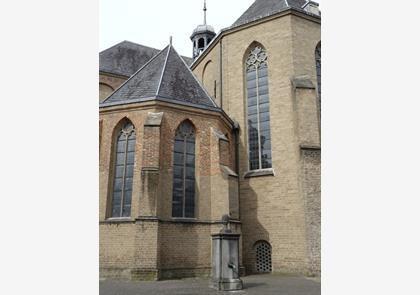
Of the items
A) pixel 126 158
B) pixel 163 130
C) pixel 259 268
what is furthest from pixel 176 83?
pixel 259 268

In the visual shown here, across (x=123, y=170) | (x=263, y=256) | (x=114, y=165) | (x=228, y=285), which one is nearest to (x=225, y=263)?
(x=228, y=285)

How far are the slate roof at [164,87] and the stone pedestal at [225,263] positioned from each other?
619 centimetres

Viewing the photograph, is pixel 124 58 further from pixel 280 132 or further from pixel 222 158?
pixel 222 158

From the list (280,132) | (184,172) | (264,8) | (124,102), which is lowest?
(184,172)

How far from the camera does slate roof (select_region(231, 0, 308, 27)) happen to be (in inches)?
688

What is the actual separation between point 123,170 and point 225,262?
18.8ft

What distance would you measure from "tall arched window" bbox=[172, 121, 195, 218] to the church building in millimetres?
40

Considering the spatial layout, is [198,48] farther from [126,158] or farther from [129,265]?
[129,265]

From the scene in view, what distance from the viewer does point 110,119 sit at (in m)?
14.2

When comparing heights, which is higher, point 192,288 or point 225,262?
point 225,262

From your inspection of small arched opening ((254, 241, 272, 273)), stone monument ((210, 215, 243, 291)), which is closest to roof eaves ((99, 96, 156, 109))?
stone monument ((210, 215, 243, 291))

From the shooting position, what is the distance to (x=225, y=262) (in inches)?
390

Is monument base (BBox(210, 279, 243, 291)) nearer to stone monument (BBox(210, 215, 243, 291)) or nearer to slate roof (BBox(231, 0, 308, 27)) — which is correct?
stone monument (BBox(210, 215, 243, 291))

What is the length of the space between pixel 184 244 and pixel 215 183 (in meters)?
2.54
